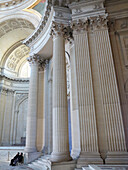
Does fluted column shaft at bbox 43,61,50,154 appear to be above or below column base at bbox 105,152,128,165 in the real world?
above

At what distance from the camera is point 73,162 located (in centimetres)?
622

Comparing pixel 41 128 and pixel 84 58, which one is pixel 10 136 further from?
pixel 84 58

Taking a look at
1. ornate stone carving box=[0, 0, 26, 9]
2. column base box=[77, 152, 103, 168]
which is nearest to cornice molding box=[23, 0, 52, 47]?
ornate stone carving box=[0, 0, 26, 9]

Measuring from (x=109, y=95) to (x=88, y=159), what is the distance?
3.02m

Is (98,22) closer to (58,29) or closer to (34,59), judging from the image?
(58,29)

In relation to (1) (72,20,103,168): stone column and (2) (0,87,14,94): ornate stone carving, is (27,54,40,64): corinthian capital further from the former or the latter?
(2) (0,87,14,94): ornate stone carving

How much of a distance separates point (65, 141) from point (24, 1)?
16.2 metres

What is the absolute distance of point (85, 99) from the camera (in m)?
7.15

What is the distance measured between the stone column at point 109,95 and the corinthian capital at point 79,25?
0.40 meters

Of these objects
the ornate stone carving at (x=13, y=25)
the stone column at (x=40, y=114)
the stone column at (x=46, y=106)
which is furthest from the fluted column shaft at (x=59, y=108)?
the ornate stone carving at (x=13, y=25)

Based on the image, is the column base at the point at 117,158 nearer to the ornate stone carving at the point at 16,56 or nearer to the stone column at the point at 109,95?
the stone column at the point at 109,95

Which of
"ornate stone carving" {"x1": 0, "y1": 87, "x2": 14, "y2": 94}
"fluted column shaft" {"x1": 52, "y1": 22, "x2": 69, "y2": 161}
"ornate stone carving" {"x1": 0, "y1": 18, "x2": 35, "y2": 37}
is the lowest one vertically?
"fluted column shaft" {"x1": 52, "y1": 22, "x2": 69, "y2": 161}

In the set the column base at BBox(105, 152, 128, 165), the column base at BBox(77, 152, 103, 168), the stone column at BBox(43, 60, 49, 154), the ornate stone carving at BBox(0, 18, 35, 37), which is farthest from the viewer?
→ the ornate stone carving at BBox(0, 18, 35, 37)

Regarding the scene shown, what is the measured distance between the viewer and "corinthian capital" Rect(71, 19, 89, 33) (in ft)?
27.5
